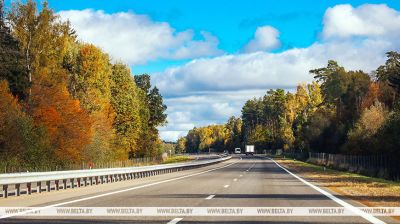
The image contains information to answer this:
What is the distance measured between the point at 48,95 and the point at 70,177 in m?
31.6

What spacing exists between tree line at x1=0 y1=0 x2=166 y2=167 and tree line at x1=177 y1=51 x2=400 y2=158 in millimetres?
29184

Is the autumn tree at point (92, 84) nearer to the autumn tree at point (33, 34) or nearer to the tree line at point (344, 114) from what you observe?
the autumn tree at point (33, 34)

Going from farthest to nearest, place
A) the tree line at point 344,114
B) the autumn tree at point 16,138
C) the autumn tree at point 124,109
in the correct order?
the autumn tree at point 124,109, the tree line at point 344,114, the autumn tree at point 16,138

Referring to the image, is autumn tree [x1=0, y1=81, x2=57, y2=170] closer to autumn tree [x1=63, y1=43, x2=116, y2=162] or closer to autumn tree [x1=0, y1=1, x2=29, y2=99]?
autumn tree [x1=0, y1=1, x2=29, y2=99]

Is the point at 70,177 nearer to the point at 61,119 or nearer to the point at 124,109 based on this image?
the point at 61,119

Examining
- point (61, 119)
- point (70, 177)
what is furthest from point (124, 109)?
point (70, 177)

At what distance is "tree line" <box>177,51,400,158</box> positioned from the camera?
63.1 meters

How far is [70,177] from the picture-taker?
2564 centimetres

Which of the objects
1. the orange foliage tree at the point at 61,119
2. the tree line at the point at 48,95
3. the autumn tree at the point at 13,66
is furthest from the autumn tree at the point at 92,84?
the autumn tree at the point at 13,66

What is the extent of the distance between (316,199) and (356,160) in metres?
40.4

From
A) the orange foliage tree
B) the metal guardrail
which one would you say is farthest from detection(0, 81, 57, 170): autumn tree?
the metal guardrail

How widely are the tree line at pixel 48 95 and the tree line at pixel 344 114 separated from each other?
29184 millimetres

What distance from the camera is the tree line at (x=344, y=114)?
207 feet

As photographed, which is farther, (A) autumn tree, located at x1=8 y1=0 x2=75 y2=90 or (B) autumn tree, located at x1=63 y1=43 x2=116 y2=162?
(B) autumn tree, located at x1=63 y1=43 x2=116 y2=162
